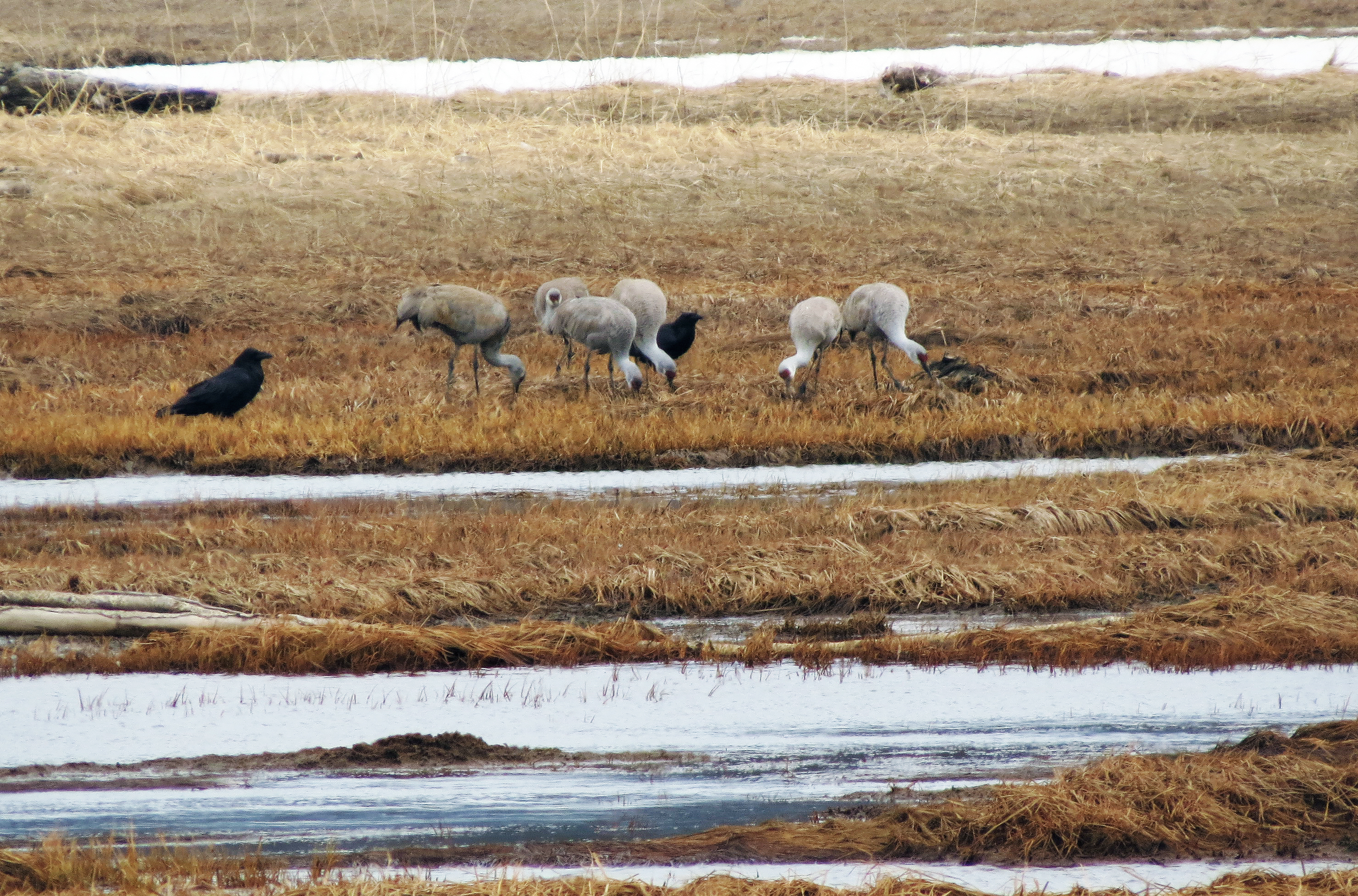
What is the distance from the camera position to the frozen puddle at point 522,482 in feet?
40.4

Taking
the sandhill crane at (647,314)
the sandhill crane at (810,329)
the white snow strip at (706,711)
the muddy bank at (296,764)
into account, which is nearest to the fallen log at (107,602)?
the white snow strip at (706,711)

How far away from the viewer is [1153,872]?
17.6 feet

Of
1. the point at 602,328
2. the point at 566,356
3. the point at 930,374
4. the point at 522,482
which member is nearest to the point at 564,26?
the point at 566,356

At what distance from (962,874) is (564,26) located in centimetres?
5479

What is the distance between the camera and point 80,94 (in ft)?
119

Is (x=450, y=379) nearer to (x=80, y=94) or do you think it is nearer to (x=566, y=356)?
(x=566, y=356)

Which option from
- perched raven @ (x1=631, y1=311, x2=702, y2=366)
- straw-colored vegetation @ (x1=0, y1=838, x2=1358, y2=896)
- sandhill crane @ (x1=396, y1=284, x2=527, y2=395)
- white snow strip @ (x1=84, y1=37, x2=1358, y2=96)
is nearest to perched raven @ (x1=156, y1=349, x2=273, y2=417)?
sandhill crane @ (x1=396, y1=284, x2=527, y2=395)

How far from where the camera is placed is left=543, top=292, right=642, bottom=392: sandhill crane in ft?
52.0

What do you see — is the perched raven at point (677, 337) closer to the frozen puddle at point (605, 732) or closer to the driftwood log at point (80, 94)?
the frozen puddle at point (605, 732)

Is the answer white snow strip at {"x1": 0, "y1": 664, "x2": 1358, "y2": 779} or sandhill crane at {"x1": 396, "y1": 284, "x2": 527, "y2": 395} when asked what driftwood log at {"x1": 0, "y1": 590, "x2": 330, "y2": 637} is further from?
sandhill crane at {"x1": 396, "y1": 284, "x2": 527, "y2": 395}

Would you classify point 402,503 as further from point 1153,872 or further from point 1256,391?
point 1256,391

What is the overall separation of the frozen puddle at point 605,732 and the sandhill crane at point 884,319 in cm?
820

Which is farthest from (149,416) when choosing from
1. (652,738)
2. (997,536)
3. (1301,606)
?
(1301,606)

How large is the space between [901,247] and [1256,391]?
36.6 ft
